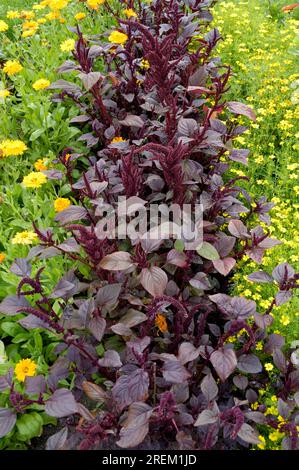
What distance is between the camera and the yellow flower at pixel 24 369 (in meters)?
1.88

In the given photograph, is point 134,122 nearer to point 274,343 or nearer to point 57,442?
point 274,343

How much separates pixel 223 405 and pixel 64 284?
0.77m

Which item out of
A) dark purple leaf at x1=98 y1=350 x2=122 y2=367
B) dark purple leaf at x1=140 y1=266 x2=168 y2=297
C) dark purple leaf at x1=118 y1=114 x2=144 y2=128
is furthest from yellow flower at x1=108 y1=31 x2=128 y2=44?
dark purple leaf at x1=98 y1=350 x2=122 y2=367

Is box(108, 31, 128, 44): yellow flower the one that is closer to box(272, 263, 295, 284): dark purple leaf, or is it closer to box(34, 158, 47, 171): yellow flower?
box(34, 158, 47, 171): yellow flower

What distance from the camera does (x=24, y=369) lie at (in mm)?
1904

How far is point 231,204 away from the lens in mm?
2297

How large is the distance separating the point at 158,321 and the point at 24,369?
1.80ft

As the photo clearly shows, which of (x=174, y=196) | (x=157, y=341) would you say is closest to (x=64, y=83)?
(x=174, y=196)

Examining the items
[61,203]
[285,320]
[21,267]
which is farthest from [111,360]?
[61,203]

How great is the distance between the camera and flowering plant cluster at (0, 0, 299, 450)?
1.68 meters

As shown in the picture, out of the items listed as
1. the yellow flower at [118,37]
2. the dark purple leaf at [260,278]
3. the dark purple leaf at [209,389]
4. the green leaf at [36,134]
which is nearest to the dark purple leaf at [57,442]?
the dark purple leaf at [209,389]

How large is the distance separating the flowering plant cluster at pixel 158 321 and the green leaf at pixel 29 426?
0.06 metres

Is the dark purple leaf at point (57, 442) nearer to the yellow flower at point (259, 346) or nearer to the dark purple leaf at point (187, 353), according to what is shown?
the dark purple leaf at point (187, 353)
